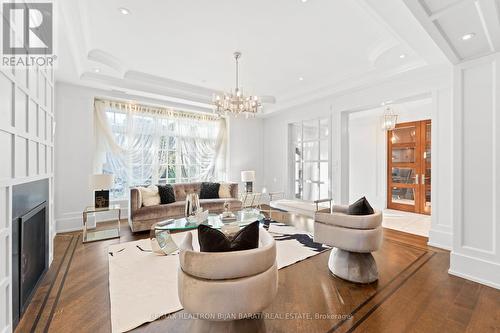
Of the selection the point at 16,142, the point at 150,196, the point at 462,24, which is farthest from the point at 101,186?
the point at 462,24

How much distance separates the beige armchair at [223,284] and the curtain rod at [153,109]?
16.2ft

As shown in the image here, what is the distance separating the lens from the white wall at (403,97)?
354cm

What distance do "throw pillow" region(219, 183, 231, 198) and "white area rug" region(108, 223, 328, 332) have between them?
6.11ft

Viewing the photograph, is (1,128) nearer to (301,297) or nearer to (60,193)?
(301,297)

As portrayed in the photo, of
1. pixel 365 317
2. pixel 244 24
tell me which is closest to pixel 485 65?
pixel 244 24

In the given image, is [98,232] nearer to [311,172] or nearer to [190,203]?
[190,203]

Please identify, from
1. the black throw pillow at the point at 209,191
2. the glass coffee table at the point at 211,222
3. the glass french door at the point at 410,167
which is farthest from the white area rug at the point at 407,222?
the black throw pillow at the point at 209,191

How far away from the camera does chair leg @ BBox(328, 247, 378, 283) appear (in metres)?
2.43

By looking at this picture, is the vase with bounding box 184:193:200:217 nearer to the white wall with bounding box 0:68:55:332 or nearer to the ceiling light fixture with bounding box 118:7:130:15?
the white wall with bounding box 0:68:55:332

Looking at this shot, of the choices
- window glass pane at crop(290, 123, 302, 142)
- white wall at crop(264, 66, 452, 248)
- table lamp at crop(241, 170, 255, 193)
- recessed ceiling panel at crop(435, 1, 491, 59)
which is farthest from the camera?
window glass pane at crop(290, 123, 302, 142)

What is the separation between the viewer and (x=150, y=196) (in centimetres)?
459

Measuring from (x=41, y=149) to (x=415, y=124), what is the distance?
Result: 781cm

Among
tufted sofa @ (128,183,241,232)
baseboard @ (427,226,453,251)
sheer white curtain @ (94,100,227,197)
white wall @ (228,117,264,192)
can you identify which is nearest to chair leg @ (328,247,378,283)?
baseboard @ (427,226,453,251)

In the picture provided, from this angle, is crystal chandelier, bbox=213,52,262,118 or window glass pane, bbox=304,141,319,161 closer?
crystal chandelier, bbox=213,52,262,118
